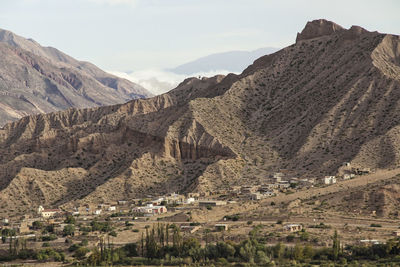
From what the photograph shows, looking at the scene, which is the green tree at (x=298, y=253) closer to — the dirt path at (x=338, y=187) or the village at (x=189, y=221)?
the village at (x=189, y=221)

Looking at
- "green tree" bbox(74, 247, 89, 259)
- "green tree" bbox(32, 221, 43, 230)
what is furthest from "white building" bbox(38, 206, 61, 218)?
"green tree" bbox(74, 247, 89, 259)

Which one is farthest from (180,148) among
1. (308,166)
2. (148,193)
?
(308,166)

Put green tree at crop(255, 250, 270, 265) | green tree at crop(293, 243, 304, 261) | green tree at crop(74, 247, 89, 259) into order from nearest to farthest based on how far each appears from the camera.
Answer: green tree at crop(255, 250, 270, 265), green tree at crop(293, 243, 304, 261), green tree at crop(74, 247, 89, 259)

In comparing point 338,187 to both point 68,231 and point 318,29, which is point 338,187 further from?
point 318,29

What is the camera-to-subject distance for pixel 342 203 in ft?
305

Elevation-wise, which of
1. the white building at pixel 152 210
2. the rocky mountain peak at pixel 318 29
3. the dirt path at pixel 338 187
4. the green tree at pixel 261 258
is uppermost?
the rocky mountain peak at pixel 318 29

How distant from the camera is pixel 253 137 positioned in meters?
134

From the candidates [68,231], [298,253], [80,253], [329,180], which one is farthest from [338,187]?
[80,253]

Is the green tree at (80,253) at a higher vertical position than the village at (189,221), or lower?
lower

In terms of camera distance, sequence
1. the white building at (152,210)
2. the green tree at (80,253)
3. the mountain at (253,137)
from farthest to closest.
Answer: the mountain at (253,137)
the white building at (152,210)
the green tree at (80,253)

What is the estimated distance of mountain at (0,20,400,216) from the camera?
395ft

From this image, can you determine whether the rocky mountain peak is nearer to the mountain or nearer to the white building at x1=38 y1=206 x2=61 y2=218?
the mountain

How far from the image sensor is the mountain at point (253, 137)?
120m

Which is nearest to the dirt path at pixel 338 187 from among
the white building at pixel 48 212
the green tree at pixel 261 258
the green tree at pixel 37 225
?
the green tree at pixel 37 225
